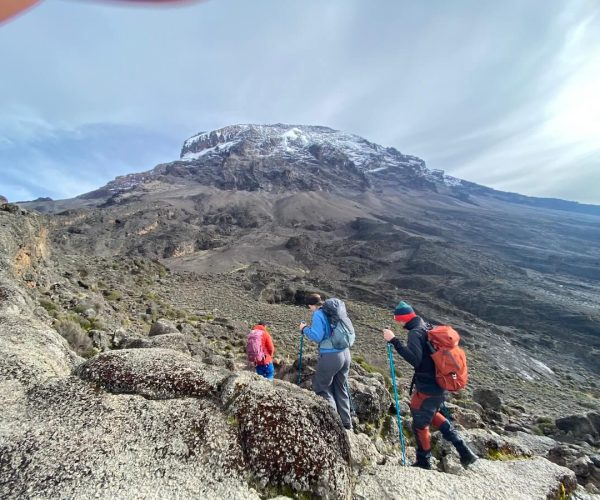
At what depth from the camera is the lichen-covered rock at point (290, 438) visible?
8.56 ft

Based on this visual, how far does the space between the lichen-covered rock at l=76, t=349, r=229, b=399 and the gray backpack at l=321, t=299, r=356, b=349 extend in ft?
7.21

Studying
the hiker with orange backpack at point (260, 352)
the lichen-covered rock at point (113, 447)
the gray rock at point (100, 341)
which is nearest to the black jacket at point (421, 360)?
the lichen-covered rock at point (113, 447)

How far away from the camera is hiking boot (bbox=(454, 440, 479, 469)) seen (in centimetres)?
424

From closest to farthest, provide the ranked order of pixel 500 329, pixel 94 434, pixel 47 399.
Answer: pixel 94 434 → pixel 47 399 → pixel 500 329

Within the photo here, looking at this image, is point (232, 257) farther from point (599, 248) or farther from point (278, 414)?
point (599, 248)

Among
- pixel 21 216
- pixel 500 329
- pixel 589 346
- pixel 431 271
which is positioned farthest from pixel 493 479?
pixel 431 271

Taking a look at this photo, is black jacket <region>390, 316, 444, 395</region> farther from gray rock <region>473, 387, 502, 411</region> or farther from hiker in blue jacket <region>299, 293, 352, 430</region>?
gray rock <region>473, 387, 502, 411</region>

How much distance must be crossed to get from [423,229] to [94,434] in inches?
5742

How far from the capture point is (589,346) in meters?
51.2

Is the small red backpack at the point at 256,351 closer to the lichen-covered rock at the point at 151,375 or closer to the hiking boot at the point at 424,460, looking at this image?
the hiking boot at the point at 424,460

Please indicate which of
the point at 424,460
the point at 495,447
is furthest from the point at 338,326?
the point at 495,447

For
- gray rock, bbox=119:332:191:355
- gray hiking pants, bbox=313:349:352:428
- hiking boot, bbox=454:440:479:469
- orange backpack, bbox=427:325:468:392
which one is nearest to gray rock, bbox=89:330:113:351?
gray rock, bbox=119:332:191:355

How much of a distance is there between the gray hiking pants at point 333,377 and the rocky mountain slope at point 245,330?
0.77 meters

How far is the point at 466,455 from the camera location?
4.31 m
